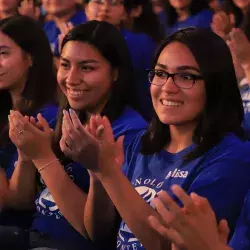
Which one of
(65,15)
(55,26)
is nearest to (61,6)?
(65,15)

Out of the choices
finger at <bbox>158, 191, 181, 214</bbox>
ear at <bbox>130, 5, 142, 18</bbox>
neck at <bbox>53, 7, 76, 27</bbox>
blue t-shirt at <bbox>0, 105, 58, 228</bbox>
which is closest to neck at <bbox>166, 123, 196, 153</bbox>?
finger at <bbox>158, 191, 181, 214</bbox>

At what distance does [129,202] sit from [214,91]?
37 centimetres

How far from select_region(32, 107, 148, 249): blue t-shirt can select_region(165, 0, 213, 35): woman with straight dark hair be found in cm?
243

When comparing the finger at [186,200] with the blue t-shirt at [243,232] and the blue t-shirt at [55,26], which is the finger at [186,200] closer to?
the blue t-shirt at [243,232]

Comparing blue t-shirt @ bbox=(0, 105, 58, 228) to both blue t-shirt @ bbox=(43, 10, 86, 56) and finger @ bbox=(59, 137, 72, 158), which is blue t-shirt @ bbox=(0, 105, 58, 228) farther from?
blue t-shirt @ bbox=(43, 10, 86, 56)

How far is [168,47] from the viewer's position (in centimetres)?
189

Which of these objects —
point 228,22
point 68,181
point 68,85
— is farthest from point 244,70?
point 68,181

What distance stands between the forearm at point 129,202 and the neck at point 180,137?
0.25 m

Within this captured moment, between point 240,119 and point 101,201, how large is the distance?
447 millimetres

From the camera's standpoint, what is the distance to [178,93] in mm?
1824

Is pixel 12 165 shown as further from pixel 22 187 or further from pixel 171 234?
pixel 171 234

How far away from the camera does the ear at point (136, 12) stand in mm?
4102

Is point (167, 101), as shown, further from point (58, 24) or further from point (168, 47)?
point (58, 24)

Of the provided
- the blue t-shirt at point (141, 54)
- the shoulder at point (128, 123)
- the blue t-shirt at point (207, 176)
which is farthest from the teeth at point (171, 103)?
the blue t-shirt at point (141, 54)
